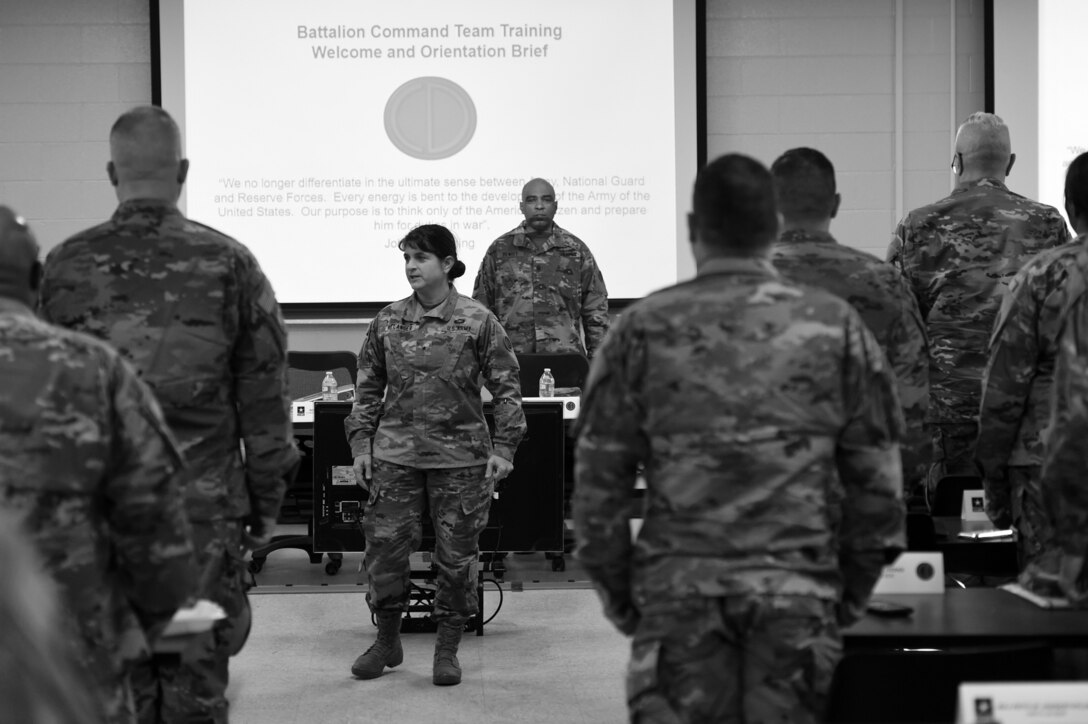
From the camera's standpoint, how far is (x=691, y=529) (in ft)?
6.98

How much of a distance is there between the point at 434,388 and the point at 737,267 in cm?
268

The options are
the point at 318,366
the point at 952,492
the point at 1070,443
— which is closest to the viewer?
the point at 1070,443

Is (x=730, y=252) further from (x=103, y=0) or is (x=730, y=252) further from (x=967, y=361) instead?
(x=103, y=0)

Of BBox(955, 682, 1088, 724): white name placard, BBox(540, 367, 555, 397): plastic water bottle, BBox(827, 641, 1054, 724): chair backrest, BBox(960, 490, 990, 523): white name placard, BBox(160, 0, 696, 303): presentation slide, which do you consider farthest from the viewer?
BBox(160, 0, 696, 303): presentation slide

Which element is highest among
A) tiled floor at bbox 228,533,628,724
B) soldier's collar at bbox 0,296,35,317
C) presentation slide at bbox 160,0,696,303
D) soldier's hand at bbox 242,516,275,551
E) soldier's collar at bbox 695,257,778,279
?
presentation slide at bbox 160,0,696,303

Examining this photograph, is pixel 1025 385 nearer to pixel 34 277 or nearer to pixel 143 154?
pixel 143 154

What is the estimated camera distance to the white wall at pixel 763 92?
865 cm

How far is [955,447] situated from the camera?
4750 millimetres

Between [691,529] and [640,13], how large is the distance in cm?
681

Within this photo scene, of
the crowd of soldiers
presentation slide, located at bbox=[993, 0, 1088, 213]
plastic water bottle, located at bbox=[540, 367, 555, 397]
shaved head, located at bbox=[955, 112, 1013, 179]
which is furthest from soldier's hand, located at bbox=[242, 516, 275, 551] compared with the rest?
presentation slide, located at bbox=[993, 0, 1088, 213]

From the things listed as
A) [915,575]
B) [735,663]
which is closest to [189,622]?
[735,663]

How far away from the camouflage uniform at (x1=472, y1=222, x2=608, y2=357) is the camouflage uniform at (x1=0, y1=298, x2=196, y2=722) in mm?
5159

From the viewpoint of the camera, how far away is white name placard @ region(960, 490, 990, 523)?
Result: 13.3 feet

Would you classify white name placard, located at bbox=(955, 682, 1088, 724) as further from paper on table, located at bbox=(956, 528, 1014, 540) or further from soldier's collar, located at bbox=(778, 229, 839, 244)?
paper on table, located at bbox=(956, 528, 1014, 540)
